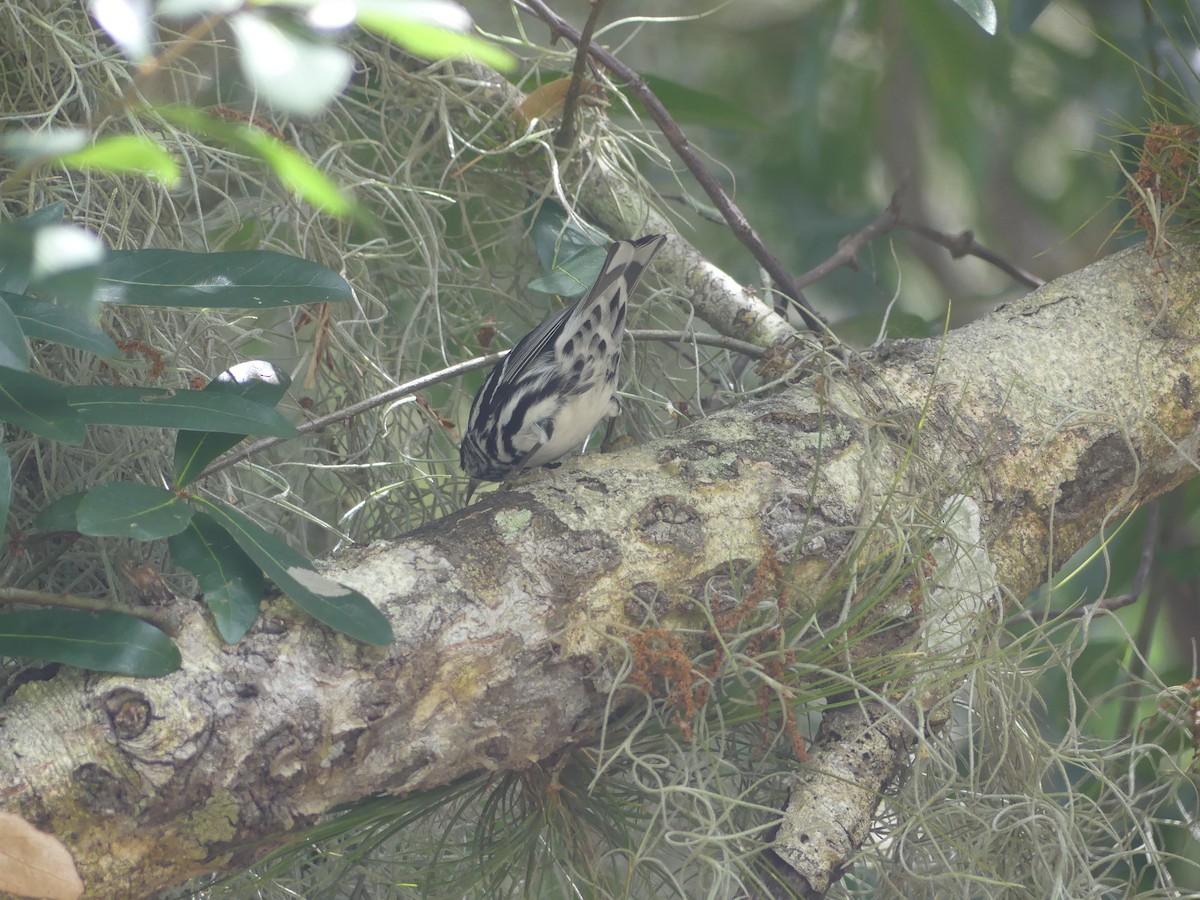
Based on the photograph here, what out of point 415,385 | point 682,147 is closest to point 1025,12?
point 682,147

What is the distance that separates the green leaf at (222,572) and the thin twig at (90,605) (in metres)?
0.03

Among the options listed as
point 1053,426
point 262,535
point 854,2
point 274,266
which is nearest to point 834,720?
point 1053,426

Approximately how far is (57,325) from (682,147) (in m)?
A: 0.78

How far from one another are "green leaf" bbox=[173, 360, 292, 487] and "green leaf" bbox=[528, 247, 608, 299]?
403 mm

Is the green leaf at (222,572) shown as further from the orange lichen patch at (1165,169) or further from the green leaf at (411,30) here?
the orange lichen patch at (1165,169)

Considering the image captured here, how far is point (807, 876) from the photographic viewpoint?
938 millimetres

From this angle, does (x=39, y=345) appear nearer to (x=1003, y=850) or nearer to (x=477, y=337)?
(x=477, y=337)

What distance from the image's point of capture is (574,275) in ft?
4.35

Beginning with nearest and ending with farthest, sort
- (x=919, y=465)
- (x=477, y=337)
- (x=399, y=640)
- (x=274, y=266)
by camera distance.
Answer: (x=399, y=640)
(x=274, y=266)
(x=919, y=465)
(x=477, y=337)

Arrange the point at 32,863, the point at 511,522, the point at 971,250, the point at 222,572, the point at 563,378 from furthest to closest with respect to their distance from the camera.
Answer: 1. the point at 971,250
2. the point at 563,378
3. the point at 511,522
4. the point at 222,572
5. the point at 32,863

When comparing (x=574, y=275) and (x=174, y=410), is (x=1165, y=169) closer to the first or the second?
(x=574, y=275)

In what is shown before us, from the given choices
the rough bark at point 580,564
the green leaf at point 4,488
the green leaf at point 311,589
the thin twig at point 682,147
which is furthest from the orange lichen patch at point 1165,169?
the green leaf at point 4,488

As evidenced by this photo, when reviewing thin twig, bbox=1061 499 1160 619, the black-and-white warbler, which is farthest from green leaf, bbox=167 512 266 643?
thin twig, bbox=1061 499 1160 619

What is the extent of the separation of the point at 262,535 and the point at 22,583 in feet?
1.03
